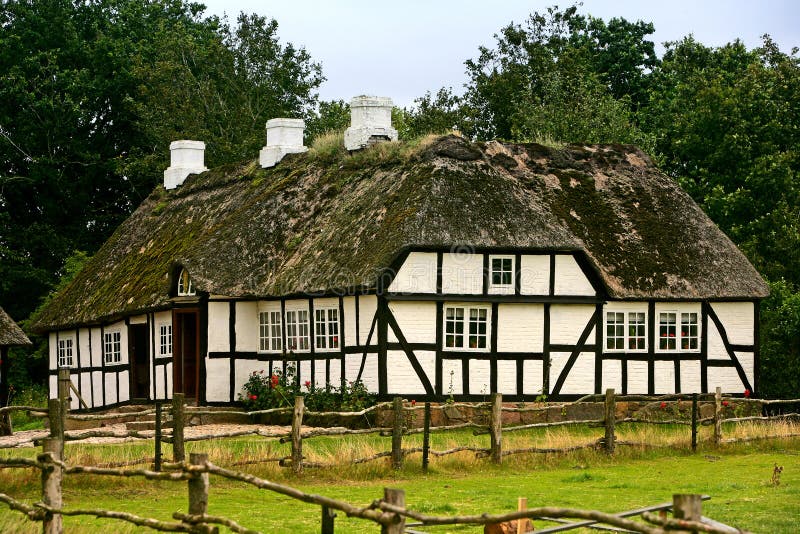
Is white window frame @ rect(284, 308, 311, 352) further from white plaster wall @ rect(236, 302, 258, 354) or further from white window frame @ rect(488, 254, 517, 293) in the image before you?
white window frame @ rect(488, 254, 517, 293)

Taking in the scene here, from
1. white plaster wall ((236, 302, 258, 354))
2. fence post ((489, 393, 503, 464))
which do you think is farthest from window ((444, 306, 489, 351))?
fence post ((489, 393, 503, 464))

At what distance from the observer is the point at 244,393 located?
27.4 metres

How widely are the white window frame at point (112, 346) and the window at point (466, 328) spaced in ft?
30.8

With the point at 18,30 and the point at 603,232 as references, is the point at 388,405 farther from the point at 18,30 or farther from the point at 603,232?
the point at 18,30

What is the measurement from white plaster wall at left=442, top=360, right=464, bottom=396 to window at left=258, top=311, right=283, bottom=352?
12.5 feet

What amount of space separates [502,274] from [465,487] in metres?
9.29

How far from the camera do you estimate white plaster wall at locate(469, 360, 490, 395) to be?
83.3ft

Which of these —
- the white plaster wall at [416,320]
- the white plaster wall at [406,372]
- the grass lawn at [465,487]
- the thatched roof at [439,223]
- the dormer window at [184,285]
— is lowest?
the grass lawn at [465,487]

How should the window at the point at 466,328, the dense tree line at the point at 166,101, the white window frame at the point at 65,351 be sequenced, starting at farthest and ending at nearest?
the dense tree line at the point at 166,101 → the white window frame at the point at 65,351 → the window at the point at 466,328

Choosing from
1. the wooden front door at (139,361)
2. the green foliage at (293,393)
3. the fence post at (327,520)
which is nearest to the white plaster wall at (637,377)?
the green foliage at (293,393)

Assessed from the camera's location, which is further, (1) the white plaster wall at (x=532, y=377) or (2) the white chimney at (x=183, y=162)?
(2) the white chimney at (x=183, y=162)

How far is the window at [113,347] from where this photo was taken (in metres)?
31.2

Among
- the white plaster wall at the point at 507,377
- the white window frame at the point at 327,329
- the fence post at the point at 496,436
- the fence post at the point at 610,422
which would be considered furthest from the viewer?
the white window frame at the point at 327,329

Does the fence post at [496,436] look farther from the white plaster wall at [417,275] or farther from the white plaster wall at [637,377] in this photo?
the white plaster wall at [637,377]
